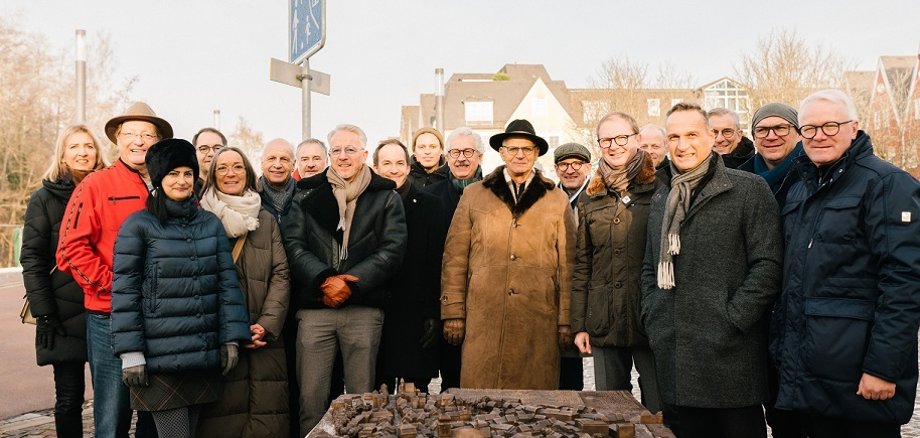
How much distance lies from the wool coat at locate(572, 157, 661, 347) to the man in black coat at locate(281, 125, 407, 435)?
1.20m

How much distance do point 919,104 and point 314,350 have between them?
113 ft

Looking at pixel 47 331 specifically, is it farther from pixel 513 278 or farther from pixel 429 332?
pixel 513 278

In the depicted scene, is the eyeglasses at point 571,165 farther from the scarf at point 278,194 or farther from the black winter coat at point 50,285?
the black winter coat at point 50,285

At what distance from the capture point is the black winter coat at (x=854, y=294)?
2.95 m

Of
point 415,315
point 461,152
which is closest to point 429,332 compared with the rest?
point 415,315

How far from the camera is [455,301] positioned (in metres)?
4.73

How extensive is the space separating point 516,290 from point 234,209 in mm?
1850

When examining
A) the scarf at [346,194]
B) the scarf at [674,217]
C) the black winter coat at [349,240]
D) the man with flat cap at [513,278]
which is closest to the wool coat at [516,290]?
the man with flat cap at [513,278]

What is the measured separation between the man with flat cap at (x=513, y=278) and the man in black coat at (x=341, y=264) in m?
0.46

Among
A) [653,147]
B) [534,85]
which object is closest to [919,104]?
[534,85]

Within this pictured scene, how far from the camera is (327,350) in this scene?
15.5ft

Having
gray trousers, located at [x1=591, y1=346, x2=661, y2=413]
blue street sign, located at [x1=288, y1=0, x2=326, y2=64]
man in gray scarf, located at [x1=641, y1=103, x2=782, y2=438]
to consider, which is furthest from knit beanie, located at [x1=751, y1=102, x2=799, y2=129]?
blue street sign, located at [x1=288, y1=0, x2=326, y2=64]

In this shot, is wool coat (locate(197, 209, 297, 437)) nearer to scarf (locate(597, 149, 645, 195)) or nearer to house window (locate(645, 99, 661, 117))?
scarf (locate(597, 149, 645, 195))

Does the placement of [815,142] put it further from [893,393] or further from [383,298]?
[383,298]
